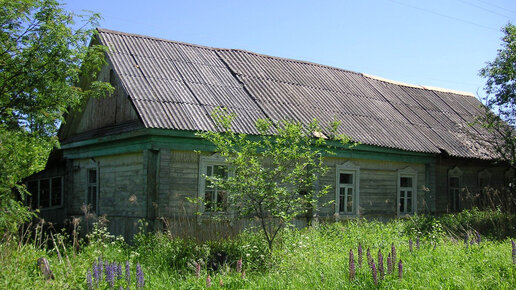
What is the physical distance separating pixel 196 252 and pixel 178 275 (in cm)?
91

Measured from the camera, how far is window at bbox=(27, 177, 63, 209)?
57.5 ft

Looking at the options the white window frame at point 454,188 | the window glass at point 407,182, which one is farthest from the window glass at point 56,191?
the white window frame at point 454,188

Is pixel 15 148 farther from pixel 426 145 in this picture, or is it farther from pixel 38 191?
pixel 426 145

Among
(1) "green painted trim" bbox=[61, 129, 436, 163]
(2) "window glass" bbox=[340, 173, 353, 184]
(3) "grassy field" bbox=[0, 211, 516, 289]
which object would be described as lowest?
(3) "grassy field" bbox=[0, 211, 516, 289]

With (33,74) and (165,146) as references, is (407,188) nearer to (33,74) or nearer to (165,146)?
(165,146)

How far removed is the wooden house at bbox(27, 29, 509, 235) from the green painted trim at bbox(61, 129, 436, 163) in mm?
29

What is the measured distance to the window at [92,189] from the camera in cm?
1475

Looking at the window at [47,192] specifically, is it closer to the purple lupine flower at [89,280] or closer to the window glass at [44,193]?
the window glass at [44,193]

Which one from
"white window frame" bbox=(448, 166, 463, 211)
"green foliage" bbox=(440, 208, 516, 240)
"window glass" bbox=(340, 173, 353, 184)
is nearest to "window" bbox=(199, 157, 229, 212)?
"window glass" bbox=(340, 173, 353, 184)

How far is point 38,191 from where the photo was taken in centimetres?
1884

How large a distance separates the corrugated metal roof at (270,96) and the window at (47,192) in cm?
567

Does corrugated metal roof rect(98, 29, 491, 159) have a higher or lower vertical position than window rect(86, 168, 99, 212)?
higher

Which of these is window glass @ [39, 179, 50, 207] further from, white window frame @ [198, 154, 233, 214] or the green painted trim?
white window frame @ [198, 154, 233, 214]

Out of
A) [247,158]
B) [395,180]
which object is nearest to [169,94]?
[247,158]
